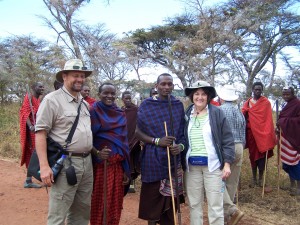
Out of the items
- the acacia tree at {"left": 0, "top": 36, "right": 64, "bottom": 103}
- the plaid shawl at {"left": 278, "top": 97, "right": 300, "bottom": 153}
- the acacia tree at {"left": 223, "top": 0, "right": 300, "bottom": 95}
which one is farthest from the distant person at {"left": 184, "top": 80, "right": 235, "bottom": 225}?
the acacia tree at {"left": 0, "top": 36, "right": 64, "bottom": 103}

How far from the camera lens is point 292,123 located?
5863 millimetres

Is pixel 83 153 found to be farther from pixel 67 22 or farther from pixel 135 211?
pixel 67 22

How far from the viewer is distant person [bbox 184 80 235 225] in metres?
3.55

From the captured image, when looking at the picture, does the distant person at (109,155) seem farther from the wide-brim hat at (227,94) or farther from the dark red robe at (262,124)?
the dark red robe at (262,124)

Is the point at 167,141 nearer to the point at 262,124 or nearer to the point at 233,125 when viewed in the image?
the point at 233,125

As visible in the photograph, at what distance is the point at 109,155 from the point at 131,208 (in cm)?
197

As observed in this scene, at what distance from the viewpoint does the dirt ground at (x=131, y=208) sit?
4.76 metres

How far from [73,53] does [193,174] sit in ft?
54.0

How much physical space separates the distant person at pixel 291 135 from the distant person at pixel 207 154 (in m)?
2.76

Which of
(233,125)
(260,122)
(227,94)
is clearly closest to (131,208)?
(233,125)

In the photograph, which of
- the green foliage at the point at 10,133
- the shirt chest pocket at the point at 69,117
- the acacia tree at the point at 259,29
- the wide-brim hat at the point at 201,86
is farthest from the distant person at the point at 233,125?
the acacia tree at the point at 259,29

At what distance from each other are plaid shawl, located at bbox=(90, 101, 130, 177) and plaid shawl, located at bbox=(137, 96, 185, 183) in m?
0.24

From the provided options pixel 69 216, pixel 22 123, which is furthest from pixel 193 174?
pixel 22 123

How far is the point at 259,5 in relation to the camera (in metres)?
15.6
